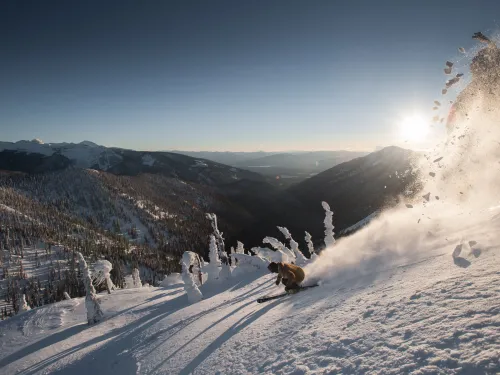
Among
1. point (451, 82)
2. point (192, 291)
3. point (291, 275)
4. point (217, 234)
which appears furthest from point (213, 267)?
point (451, 82)

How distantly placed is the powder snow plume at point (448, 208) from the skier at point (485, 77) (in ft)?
0.57

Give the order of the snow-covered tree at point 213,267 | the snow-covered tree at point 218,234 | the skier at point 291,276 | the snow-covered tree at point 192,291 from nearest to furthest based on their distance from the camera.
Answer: the skier at point 291,276 < the snow-covered tree at point 192,291 < the snow-covered tree at point 213,267 < the snow-covered tree at point 218,234

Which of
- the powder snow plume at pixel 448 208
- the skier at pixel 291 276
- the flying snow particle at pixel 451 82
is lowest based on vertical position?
the skier at pixel 291 276

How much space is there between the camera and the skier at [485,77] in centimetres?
1645

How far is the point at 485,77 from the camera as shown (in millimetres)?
17078

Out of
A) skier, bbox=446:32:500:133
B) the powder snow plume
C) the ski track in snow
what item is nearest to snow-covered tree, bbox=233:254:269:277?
the ski track in snow

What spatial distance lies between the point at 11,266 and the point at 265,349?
21612cm

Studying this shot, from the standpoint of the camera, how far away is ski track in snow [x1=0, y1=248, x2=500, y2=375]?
605 cm

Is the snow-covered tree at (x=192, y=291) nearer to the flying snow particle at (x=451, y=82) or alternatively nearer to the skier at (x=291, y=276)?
the skier at (x=291, y=276)

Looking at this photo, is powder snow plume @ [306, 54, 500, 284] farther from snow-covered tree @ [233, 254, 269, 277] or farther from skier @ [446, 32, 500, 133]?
snow-covered tree @ [233, 254, 269, 277]

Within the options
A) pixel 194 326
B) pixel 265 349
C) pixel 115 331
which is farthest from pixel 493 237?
pixel 115 331

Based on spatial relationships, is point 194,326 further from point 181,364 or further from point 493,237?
point 493,237

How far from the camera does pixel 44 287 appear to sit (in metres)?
156

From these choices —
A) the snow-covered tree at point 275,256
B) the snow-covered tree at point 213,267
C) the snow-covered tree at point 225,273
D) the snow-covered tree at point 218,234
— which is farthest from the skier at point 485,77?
the snow-covered tree at point 218,234
